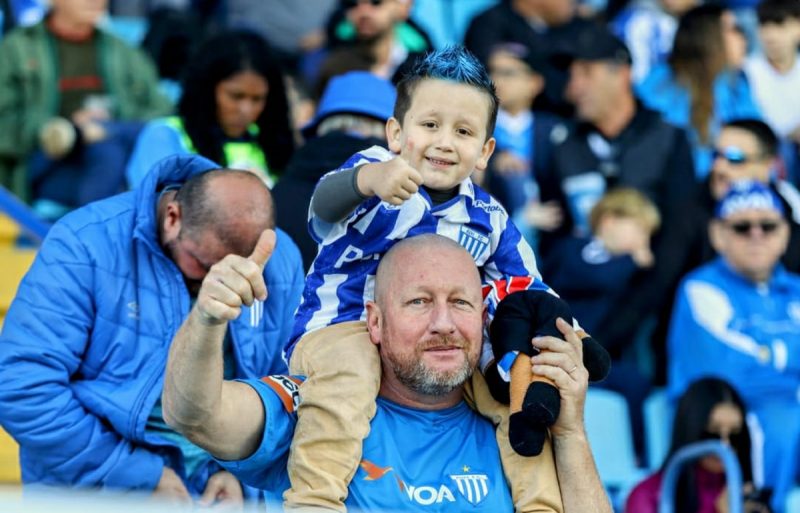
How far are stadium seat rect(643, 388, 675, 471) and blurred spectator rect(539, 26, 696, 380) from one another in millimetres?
350

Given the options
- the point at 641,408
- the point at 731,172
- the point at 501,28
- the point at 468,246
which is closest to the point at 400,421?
the point at 468,246

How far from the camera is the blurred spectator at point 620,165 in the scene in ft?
25.2

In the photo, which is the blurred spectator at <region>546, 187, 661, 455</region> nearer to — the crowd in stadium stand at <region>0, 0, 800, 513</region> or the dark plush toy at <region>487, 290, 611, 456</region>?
the crowd in stadium stand at <region>0, 0, 800, 513</region>

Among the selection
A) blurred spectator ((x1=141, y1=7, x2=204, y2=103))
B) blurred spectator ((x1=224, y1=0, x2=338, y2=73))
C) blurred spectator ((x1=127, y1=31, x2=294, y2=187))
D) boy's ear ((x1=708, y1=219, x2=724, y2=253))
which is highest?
blurred spectator ((x1=224, y1=0, x2=338, y2=73))

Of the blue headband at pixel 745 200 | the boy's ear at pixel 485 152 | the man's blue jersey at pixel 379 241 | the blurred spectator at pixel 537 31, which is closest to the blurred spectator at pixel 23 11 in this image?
the blurred spectator at pixel 537 31

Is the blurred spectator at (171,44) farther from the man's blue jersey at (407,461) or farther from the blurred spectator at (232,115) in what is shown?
the man's blue jersey at (407,461)

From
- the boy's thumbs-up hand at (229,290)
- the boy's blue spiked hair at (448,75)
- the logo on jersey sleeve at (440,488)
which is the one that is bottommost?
the logo on jersey sleeve at (440,488)

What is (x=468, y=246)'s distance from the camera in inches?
168

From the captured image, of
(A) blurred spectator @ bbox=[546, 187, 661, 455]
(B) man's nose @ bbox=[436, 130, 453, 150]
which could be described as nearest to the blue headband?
(A) blurred spectator @ bbox=[546, 187, 661, 455]

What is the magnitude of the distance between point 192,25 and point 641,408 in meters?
3.09

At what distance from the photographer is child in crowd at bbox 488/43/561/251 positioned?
785 centimetres

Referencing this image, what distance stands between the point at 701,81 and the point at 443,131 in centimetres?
515

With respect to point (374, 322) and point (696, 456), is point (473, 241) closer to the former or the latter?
point (374, 322)

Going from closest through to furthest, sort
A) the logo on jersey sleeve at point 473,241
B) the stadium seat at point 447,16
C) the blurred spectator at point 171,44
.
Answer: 1. the logo on jersey sleeve at point 473,241
2. the blurred spectator at point 171,44
3. the stadium seat at point 447,16
